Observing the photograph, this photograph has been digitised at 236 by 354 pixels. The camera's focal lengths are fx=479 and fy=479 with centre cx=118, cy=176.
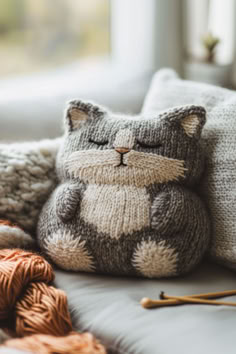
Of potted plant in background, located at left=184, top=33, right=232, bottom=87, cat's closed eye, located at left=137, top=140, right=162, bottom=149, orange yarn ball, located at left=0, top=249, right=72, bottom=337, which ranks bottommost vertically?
orange yarn ball, located at left=0, top=249, right=72, bottom=337

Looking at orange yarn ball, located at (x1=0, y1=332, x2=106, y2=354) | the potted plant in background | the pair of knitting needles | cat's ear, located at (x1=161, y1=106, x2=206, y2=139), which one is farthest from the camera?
the potted plant in background

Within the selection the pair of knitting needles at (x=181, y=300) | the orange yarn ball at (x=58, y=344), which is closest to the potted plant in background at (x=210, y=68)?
the pair of knitting needles at (x=181, y=300)

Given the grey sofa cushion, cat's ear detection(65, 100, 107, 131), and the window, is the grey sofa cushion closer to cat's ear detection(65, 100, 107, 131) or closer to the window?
cat's ear detection(65, 100, 107, 131)

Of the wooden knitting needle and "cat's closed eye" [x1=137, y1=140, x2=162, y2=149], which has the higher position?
"cat's closed eye" [x1=137, y1=140, x2=162, y2=149]

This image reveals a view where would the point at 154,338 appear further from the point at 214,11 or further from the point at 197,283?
the point at 214,11

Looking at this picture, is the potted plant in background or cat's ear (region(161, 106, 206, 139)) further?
the potted plant in background

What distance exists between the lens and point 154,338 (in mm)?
833

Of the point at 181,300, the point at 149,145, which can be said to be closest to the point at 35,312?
the point at 181,300

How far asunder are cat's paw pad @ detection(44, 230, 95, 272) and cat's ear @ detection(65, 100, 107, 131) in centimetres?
24

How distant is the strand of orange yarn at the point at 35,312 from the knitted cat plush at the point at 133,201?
0.11 m

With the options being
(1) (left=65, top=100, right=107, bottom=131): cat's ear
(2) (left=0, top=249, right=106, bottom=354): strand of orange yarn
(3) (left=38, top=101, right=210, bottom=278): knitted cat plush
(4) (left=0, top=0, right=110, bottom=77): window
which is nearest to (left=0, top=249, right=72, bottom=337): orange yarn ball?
(2) (left=0, top=249, right=106, bottom=354): strand of orange yarn

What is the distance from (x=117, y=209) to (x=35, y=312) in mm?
257

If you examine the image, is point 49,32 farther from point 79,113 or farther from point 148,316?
point 148,316

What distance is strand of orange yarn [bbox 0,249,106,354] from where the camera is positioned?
78 centimetres
